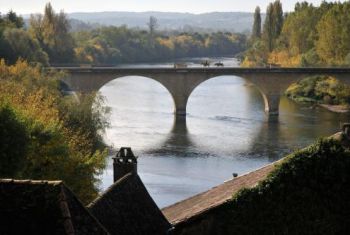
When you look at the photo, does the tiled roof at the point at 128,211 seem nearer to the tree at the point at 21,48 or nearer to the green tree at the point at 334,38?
the tree at the point at 21,48

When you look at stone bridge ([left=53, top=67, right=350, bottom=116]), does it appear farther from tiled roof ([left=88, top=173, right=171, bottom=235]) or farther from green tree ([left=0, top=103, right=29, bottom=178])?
tiled roof ([left=88, top=173, right=171, bottom=235])

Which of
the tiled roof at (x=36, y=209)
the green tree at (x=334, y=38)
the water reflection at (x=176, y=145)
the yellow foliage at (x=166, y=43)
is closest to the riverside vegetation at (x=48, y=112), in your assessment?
the water reflection at (x=176, y=145)

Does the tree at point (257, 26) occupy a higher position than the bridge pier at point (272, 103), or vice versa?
the tree at point (257, 26)

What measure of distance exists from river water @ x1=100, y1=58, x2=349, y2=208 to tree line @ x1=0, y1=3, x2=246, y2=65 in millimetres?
9480

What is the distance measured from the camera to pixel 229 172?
4291cm

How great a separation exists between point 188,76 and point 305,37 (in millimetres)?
27695

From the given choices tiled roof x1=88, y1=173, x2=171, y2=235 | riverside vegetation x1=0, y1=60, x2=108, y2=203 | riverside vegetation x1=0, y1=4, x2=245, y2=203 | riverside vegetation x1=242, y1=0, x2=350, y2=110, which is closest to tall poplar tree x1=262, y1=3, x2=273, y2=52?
riverside vegetation x1=242, y1=0, x2=350, y2=110

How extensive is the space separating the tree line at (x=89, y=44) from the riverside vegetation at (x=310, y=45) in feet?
77.6

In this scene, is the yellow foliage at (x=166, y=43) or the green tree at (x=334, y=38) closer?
the green tree at (x=334, y=38)

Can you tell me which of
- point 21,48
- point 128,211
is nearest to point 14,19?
point 21,48

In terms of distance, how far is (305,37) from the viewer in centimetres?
9412

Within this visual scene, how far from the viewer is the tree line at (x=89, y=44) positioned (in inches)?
2753

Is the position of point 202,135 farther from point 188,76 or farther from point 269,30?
point 269,30

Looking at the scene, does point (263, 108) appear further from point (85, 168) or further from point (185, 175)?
point (85, 168)
